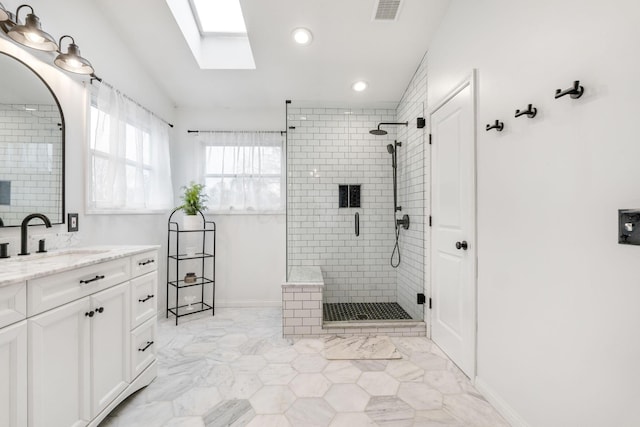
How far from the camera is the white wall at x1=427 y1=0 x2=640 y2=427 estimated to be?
1038 mm

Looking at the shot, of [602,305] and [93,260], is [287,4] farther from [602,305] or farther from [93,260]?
[602,305]

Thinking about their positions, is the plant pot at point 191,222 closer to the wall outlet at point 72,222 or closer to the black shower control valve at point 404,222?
the wall outlet at point 72,222

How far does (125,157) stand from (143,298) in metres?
1.47

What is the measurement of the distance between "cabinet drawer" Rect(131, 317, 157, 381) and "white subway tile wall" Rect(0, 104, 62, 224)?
968 mm

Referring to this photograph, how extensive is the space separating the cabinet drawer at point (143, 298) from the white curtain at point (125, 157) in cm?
86

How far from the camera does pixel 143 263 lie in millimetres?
1870

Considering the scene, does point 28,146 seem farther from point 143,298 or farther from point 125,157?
point 143,298

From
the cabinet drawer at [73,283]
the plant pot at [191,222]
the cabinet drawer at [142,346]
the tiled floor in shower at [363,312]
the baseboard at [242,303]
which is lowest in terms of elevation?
the baseboard at [242,303]

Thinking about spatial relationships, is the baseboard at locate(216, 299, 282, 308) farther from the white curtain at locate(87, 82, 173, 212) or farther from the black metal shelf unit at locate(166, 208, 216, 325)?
the white curtain at locate(87, 82, 173, 212)

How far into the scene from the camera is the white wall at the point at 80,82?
1812mm

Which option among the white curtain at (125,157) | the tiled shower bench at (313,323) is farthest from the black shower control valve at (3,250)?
the tiled shower bench at (313,323)

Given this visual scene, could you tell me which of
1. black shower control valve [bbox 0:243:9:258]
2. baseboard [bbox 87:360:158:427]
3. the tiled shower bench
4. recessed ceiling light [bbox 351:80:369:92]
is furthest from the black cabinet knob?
black shower control valve [bbox 0:243:9:258]

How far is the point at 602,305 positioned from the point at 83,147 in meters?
3.28

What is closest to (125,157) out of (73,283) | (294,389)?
(73,283)
